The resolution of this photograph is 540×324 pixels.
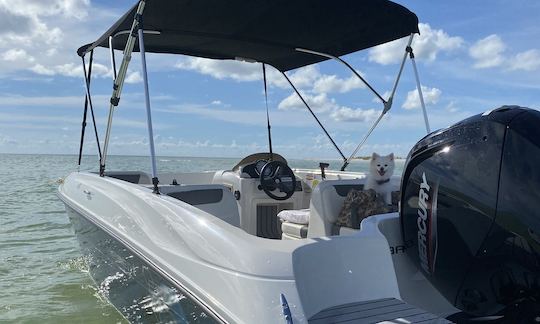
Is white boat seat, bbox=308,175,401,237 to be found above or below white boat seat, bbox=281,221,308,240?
above

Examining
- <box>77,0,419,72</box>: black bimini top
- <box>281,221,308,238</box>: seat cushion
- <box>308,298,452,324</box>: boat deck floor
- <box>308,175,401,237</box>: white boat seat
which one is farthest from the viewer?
<box>77,0,419,72</box>: black bimini top

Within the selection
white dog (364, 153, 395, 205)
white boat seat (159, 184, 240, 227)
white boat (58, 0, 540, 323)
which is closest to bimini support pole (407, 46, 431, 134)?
white boat (58, 0, 540, 323)

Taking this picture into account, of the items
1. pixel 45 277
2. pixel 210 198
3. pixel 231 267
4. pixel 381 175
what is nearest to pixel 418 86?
pixel 381 175

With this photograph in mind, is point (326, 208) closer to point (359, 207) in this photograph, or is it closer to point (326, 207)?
point (326, 207)

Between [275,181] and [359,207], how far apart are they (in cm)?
154

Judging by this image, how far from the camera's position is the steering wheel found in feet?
14.3

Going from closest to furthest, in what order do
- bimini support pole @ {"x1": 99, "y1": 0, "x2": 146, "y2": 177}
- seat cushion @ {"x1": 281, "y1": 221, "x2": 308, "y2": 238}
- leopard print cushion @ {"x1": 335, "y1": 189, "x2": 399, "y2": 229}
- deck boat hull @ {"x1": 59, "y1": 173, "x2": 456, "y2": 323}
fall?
1. deck boat hull @ {"x1": 59, "y1": 173, "x2": 456, "y2": 323}
2. leopard print cushion @ {"x1": 335, "y1": 189, "x2": 399, "y2": 229}
3. bimini support pole @ {"x1": 99, "y1": 0, "x2": 146, "y2": 177}
4. seat cushion @ {"x1": 281, "y1": 221, "x2": 308, "y2": 238}

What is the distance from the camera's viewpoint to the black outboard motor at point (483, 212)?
5.74 ft

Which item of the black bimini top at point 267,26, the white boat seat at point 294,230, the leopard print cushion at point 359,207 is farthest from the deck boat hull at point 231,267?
the black bimini top at point 267,26

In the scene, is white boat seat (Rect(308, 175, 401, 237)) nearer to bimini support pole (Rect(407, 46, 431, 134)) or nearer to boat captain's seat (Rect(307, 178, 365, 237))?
boat captain's seat (Rect(307, 178, 365, 237))

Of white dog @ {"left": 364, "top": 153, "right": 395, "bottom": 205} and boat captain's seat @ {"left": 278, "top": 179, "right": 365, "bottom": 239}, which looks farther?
white dog @ {"left": 364, "top": 153, "right": 395, "bottom": 205}

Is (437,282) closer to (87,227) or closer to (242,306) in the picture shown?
(242,306)

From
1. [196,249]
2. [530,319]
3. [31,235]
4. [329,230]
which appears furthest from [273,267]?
[31,235]

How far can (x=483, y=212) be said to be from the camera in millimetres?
1849
